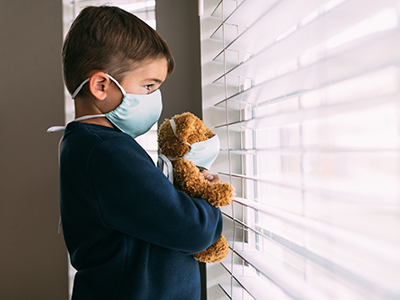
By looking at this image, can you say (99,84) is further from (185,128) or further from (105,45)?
(185,128)

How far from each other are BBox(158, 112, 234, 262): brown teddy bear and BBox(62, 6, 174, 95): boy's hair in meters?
0.17

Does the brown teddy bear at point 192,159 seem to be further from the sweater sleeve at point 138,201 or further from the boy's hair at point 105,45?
the boy's hair at point 105,45

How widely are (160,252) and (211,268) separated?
14.2 inches

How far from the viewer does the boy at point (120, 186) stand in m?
0.52

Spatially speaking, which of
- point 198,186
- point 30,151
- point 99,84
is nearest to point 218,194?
point 198,186

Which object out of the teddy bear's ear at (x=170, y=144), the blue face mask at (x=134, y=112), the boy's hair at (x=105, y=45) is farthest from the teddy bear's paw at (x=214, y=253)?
the boy's hair at (x=105, y=45)

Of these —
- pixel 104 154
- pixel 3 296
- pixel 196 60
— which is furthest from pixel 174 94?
pixel 3 296

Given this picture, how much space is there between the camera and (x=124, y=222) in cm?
52

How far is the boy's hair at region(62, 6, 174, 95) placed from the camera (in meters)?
0.60

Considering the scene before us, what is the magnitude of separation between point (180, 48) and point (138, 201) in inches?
28.3

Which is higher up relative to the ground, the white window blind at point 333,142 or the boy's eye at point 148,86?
the boy's eye at point 148,86

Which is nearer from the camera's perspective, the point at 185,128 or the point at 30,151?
the point at 185,128

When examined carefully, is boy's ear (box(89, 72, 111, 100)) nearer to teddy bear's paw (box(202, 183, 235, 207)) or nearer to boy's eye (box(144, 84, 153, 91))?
boy's eye (box(144, 84, 153, 91))

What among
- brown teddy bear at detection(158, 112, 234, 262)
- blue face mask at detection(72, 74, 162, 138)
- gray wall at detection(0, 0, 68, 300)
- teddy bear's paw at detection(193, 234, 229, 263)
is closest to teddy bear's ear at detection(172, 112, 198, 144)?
brown teddy bear at detection(158, 112, 234, 262)
